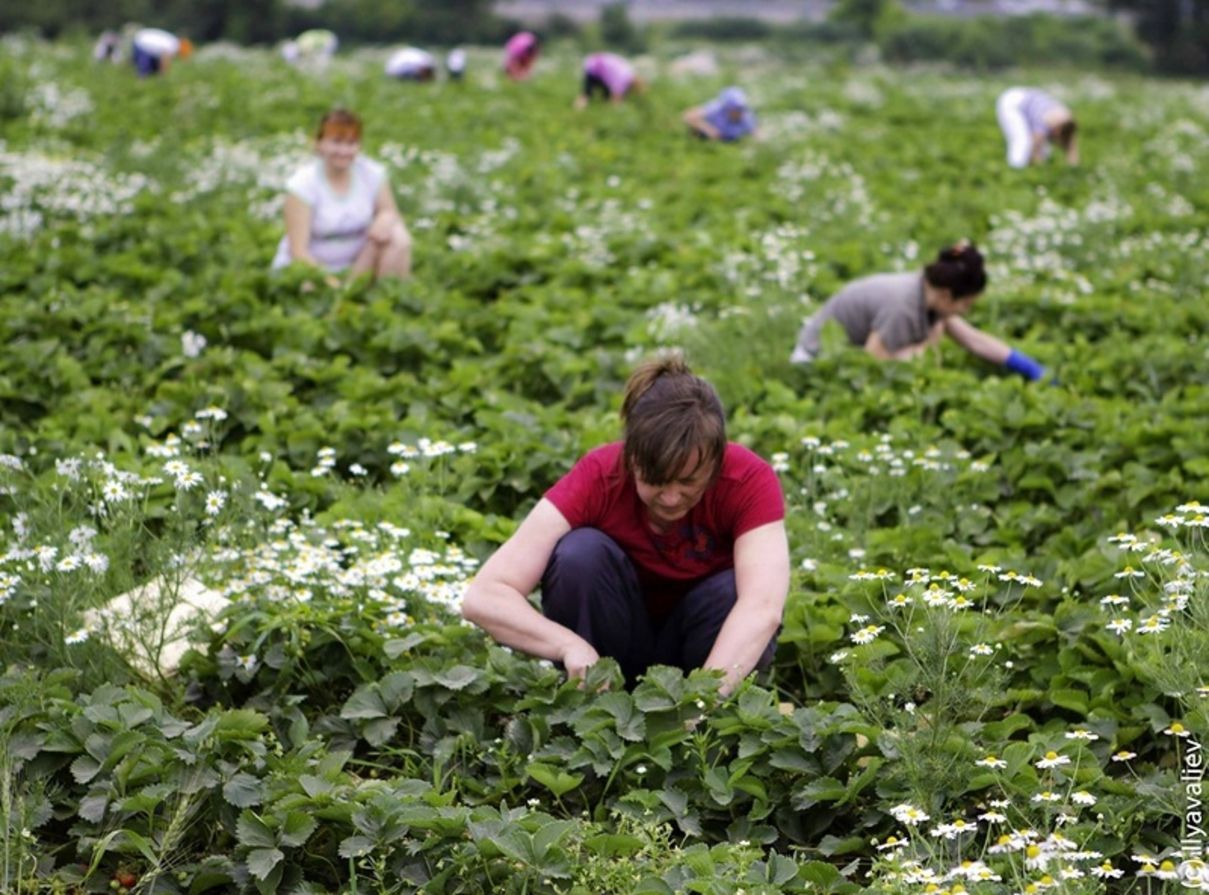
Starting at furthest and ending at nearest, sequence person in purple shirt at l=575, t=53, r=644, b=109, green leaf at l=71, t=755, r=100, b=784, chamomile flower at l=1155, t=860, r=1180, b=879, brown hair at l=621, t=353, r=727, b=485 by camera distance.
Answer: person in purple shirt at l=575, t=53, r=644, b=109, brown hair at l=621, t=353, r=727, b=485, green leaf at l=71, t=755, r=100, b=784, chamomile flower at l=1155, t=860, r=1180, b=879

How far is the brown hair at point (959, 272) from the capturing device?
23.1 ft

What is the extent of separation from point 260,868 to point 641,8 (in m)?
64.7

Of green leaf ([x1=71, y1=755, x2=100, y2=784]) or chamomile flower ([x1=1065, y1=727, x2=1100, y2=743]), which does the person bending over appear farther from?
green leaf ([x1=71, y1=755, x2=100, y2=784])

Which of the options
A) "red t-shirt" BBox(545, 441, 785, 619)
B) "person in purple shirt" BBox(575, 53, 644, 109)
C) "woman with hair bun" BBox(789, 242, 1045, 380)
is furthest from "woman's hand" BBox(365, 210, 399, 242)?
"person in purple shirt" BBox(575, 53, 644, 109)

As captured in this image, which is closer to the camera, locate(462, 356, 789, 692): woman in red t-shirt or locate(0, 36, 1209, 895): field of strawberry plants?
locate(0, 36, 1209, 895): field of strawberry plants

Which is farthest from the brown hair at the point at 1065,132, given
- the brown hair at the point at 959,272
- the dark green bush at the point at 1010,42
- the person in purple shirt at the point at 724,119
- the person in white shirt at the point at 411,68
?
the dark green bush at the point at 1010,42

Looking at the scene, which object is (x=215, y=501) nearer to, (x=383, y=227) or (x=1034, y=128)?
(x=383, y=227)

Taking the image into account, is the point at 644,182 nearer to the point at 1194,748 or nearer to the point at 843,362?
the point at 843,362

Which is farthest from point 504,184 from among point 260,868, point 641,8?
point 641,8

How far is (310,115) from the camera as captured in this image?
52.4 feet

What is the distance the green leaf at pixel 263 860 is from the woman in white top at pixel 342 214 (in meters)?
5.23

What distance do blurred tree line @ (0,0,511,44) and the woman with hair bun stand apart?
1045 inches

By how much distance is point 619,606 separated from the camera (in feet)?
13.8

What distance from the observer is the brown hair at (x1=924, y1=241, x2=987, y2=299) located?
7.04 meters
